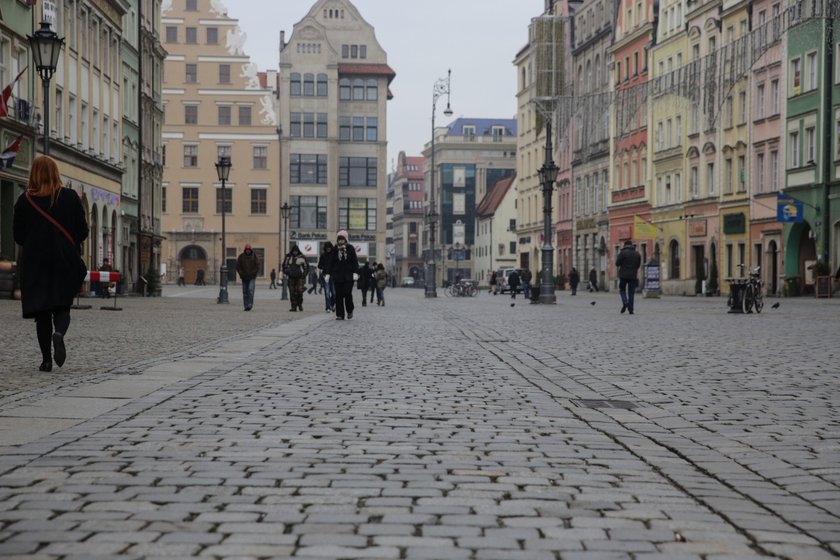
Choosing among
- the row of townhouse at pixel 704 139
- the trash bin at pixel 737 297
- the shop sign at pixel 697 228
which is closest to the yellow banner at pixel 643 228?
the row of townhouse at pixel 704 139

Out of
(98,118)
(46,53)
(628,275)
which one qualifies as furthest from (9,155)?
(628,275)

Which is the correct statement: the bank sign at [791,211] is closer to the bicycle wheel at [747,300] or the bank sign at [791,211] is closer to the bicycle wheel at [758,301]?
the bicycle wheel at [758,301]

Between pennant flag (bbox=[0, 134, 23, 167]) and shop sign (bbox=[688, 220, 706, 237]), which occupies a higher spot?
pennant flag (bbox=[0, 134, 23, 167])

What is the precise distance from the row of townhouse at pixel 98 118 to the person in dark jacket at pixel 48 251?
523 inches

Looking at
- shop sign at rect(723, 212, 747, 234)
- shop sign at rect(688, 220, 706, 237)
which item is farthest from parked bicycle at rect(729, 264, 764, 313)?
shop sign at rect(688, 220, 706, 237)

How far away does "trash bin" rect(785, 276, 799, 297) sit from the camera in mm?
51250

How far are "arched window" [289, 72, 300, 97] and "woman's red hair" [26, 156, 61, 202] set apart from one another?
90.3 metres

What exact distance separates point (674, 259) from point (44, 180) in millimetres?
59349

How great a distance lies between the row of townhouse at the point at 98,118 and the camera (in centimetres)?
3706

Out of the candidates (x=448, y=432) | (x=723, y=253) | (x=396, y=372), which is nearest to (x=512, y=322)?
(x=396, y=372)

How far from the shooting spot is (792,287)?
51.3 metres

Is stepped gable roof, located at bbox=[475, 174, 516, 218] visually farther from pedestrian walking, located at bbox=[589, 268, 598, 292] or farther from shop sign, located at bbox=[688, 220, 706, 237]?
shop sign, located at bbox=[688, 220, 706, 237]

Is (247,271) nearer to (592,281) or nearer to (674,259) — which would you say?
(674,259)

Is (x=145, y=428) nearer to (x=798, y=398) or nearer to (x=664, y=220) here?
(x=798, y=398)
